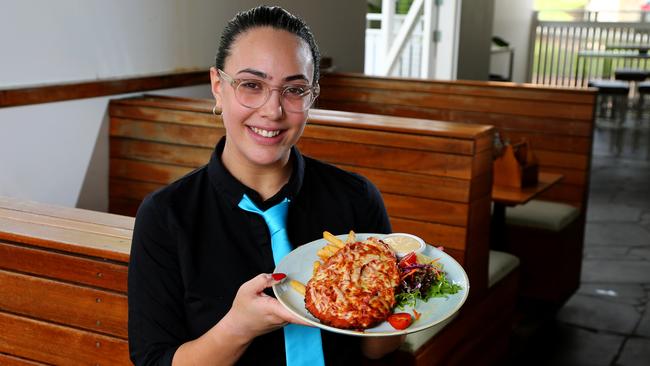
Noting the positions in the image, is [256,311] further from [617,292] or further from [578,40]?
[578,40]

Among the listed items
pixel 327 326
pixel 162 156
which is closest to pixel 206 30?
pixel 162 156

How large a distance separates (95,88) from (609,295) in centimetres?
320

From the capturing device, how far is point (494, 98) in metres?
4.73

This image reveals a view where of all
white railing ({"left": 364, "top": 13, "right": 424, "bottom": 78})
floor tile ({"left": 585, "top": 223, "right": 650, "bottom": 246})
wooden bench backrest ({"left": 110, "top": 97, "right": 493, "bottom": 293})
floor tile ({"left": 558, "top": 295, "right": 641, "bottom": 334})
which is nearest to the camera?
wooden bench backrest ({"left": 110, "top": 97, "right": 493, "bottom": 293})

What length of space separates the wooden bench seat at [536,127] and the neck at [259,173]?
278cm

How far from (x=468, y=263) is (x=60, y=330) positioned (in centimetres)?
162

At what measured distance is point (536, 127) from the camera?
15.3ft

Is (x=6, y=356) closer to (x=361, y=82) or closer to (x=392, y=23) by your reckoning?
(x=361, y=82)

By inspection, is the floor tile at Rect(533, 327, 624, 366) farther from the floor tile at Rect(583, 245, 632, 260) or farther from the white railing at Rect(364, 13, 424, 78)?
the white railing at Rect(364, 13, 424, 78)

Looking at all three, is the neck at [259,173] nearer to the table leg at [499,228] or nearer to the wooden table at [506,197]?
the wooden table at [506,197]

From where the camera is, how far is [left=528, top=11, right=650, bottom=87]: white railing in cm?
1380

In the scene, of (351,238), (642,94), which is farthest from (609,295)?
(642,94)

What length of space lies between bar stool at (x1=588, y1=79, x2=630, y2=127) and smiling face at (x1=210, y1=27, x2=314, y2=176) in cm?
805

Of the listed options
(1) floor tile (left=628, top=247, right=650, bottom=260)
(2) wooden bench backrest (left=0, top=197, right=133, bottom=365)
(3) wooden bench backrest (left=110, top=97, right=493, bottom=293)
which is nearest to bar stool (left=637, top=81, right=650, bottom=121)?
(1) floor tile (left=628, top=247, right=650, bottom=260)
